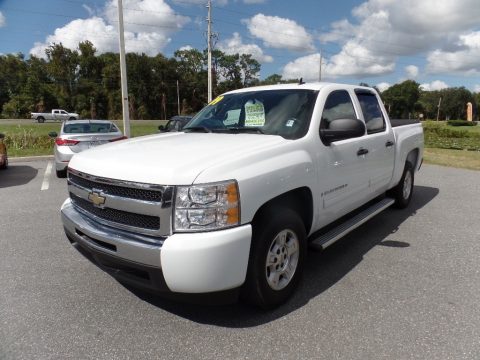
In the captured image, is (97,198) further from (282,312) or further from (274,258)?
(282,312)

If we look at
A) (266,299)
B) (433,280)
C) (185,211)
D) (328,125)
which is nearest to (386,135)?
(328,125)

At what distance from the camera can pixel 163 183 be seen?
95.1 inches

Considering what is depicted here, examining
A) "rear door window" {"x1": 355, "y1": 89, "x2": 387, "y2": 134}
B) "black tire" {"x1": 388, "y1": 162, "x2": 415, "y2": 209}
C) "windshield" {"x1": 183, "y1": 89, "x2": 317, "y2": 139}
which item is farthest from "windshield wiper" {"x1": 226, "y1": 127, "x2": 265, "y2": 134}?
"black tire" {"x1": 388, "y1": 162, "x2": 415, "y2": 209}

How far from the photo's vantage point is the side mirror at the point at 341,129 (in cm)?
328

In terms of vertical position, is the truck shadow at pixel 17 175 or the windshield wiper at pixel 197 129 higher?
the windshield wiper at pixel 197 129

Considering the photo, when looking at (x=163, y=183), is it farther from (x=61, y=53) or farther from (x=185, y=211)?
(x=61, y=53)

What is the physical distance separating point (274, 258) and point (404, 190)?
3732mm

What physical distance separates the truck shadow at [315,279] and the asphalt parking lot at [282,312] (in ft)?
0.04

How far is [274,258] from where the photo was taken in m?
2.92

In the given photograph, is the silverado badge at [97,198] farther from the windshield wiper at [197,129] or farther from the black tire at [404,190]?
the black tire at [404,190]

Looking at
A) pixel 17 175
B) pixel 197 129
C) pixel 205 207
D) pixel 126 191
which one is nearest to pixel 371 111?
pixel 197 129

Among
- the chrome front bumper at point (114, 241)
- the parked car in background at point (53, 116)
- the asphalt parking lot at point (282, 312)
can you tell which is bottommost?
the asphalt parking lot at point (282, 312)

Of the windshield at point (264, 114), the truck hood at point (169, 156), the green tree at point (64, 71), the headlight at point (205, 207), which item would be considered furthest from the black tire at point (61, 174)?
the green tree at point (64, 71)

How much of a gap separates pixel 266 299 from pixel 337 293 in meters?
0.78
